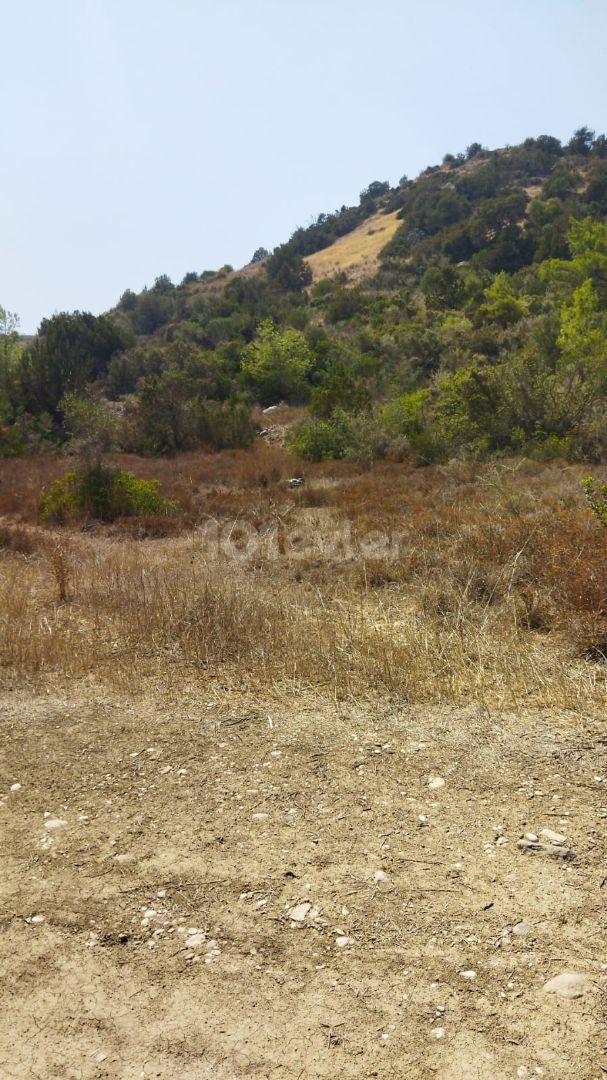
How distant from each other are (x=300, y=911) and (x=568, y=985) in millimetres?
939

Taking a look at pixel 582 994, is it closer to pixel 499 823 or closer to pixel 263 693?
pixel 499 823

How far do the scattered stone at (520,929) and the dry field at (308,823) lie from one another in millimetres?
13

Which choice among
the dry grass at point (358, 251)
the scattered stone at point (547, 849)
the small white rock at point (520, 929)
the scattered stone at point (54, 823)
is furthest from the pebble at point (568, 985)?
the dry grass at point (358, 251)

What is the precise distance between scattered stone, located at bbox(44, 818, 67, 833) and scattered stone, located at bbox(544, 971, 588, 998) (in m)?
2.18

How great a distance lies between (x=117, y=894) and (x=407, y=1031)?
1.25 metres

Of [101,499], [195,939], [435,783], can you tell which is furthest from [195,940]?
[101,499]

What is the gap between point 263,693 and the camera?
4492 millimetres

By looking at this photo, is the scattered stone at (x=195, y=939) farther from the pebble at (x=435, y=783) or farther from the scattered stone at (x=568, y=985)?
the pebble at (x=435, y=783)

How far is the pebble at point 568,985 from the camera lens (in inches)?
84.3

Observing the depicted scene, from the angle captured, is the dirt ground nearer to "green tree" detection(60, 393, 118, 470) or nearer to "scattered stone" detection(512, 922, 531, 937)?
"scattered stone" detection(512, 922, 531, 937)

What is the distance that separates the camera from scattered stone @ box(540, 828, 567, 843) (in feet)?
9.38

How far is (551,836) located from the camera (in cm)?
289

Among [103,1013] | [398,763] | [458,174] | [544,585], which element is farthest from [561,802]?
[458,174]

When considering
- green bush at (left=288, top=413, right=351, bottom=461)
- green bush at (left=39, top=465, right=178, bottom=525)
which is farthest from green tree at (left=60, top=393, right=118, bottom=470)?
green bush at (left=288, top=413, right=351, bottom=461)
